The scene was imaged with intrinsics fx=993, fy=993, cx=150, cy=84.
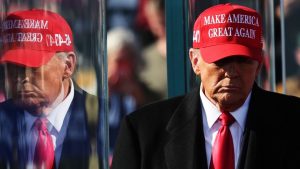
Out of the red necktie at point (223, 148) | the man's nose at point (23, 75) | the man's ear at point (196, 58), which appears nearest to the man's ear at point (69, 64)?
the man's nose at point (23, 75)

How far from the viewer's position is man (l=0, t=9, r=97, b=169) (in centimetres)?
335

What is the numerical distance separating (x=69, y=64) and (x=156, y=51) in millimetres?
1128

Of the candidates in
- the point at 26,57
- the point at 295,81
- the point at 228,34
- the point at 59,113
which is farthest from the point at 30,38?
the point at 295,81

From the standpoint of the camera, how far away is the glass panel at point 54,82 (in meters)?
3.35

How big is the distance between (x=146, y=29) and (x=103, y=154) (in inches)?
44.0

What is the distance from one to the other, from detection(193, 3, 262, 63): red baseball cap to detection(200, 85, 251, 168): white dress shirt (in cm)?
16

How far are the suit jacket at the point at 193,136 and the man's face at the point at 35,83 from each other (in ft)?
1.08

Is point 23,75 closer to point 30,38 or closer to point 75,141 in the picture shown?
point 30,38

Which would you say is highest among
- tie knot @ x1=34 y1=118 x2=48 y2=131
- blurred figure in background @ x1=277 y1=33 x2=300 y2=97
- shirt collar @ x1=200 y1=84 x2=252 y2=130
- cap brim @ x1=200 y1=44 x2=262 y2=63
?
cap brim @ x1=200 y1=44 x2=262 y2=63

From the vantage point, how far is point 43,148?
135 inches

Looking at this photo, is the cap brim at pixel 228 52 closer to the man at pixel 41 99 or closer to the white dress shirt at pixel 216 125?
the white dress shirt at pixel 216 125

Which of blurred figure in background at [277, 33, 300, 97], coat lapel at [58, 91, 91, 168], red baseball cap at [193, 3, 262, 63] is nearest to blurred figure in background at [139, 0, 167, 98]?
blurred figure in background at [277, 33, 300, 97]

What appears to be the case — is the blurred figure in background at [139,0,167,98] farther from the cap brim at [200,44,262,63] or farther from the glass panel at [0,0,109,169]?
the cap brim at [200,44,262,63]

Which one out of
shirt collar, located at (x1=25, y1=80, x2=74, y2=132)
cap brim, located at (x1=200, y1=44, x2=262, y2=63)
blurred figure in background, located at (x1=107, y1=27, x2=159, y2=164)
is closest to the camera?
cap brim, located at (x1=200, y1=44, x2=262, y2=63)
